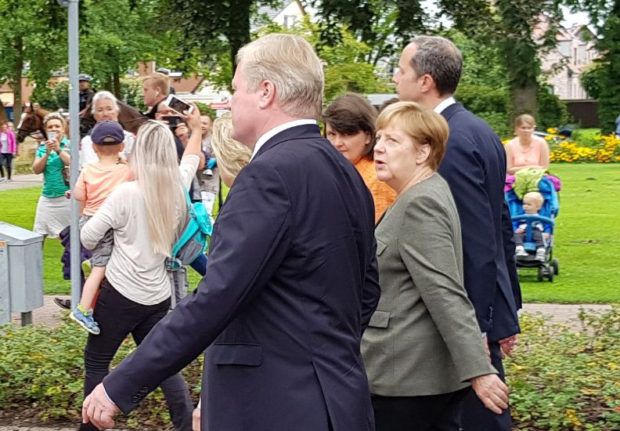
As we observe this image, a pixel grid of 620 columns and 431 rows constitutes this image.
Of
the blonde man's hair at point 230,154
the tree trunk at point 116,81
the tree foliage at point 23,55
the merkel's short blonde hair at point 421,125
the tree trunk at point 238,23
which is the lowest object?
the blonde man's hair at point 230,154

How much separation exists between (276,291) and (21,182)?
30.3 metres

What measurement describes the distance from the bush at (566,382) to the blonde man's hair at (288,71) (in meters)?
3.41

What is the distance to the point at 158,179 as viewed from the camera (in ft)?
19.2

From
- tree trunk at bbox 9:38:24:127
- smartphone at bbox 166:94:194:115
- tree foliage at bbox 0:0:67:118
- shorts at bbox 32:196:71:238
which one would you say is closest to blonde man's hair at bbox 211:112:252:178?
smartphone at bbox 166:94:194:115

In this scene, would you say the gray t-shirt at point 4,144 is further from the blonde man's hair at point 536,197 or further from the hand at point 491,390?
the hand at point 491,390

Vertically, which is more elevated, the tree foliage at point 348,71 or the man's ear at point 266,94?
the tree foliage at point 348,71

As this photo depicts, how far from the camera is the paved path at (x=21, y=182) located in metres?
29.6

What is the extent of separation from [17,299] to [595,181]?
63.2 ft

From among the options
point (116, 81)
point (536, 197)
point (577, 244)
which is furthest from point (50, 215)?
point (116, 81)

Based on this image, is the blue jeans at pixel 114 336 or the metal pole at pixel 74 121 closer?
the blue jeans at pixel 114 336

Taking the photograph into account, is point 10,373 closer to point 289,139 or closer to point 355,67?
point 289,139

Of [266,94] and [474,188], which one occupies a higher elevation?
[266,94]

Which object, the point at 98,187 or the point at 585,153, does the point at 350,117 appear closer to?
the point at 98,187

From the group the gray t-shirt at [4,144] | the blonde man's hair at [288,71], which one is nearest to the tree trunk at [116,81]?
the gray t-shirt at [4,144]
